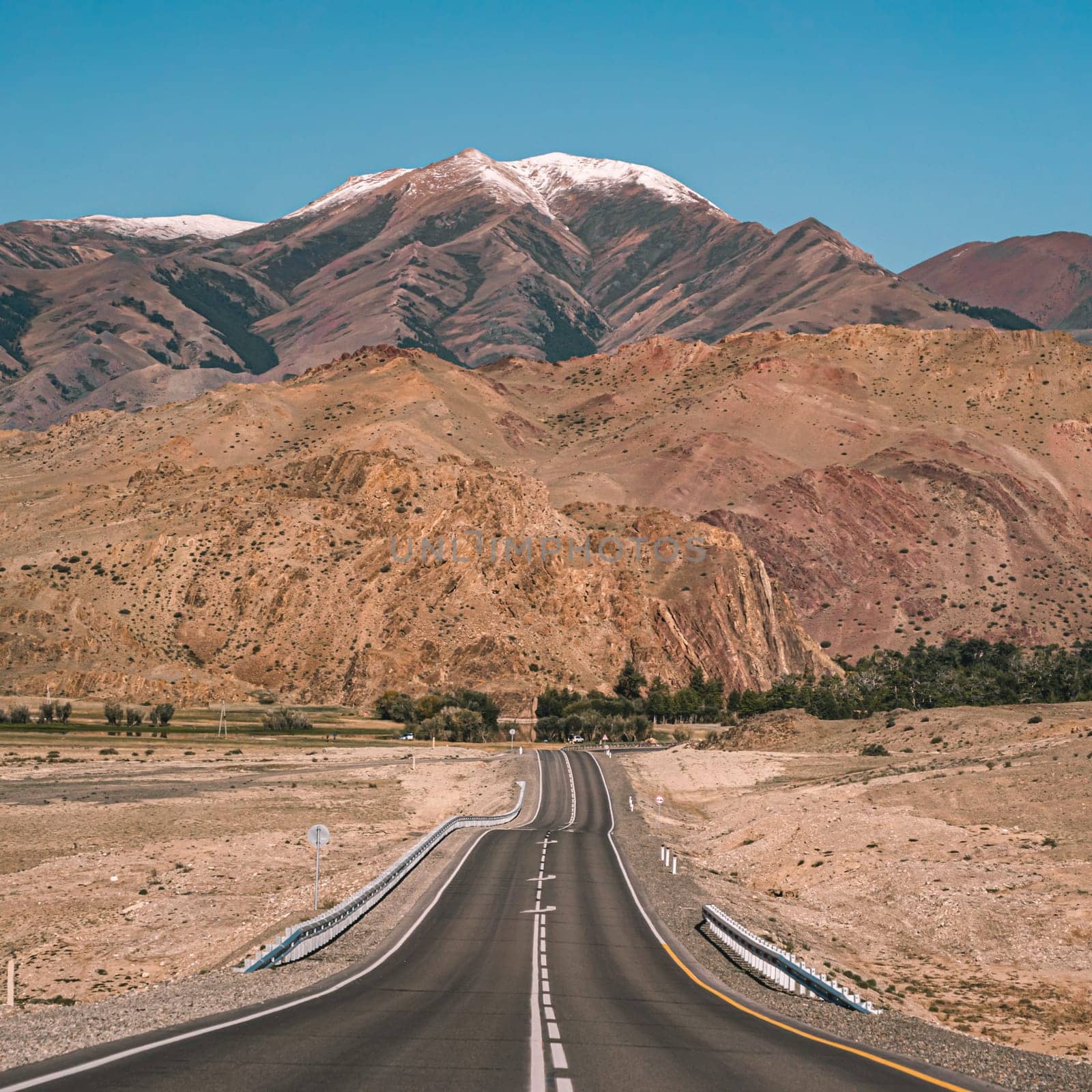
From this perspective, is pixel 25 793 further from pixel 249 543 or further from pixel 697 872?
pixel 249 543

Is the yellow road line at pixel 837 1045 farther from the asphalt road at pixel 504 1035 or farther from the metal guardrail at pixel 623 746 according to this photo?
the metal guardrail at pixel 623 746

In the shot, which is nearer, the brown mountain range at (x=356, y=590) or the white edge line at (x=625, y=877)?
the white edge line at (x=625, y=877)

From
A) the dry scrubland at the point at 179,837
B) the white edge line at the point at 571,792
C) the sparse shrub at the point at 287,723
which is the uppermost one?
the sparse shrub at the point at 287,723

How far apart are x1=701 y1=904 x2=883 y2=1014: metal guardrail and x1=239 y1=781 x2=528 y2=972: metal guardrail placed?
9.45 meters

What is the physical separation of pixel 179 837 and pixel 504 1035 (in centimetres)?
3849

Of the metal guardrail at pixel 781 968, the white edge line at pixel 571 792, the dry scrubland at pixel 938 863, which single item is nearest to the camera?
the metal guardrail at pixel 781 968

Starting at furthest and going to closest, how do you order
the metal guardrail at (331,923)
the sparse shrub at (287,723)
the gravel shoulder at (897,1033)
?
the sparse shrub at (287,723), the metal guardrail at (331,923), the gravel shoulder at (897,1033)

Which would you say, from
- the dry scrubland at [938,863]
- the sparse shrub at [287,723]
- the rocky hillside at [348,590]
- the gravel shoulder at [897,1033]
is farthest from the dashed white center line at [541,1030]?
the rocky hillside at [348,590]

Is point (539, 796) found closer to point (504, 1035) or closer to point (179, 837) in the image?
point (179, 837)

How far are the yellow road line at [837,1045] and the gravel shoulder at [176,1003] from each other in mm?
7729

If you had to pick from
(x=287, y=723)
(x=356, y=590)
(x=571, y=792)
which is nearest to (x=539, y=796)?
(x=571, y=792)

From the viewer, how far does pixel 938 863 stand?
45.8 meters

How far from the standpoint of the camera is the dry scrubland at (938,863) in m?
31.9

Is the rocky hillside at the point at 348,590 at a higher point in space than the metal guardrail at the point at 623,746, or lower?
higher
